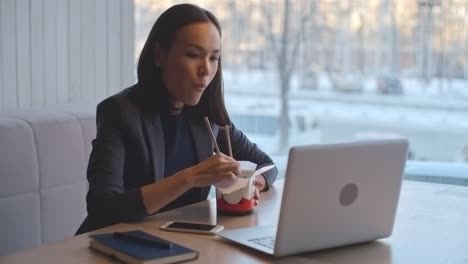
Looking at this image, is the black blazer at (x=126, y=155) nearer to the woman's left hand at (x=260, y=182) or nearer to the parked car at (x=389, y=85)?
the woman's left hand at (x=260, y=182)

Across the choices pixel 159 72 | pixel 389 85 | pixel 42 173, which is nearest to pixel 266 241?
pixel 159 72

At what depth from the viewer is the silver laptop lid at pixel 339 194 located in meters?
1.38

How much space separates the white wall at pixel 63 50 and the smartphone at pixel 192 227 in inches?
38.0

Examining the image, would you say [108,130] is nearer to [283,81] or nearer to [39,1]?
[39,1]

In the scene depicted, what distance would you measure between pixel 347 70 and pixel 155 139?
1.34 meters

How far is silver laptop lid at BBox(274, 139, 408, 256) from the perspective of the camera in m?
1.38

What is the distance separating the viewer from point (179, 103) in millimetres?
2045

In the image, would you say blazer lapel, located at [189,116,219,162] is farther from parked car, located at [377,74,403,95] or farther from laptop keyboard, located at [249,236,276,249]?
parked car, located at [377,74,403,95]

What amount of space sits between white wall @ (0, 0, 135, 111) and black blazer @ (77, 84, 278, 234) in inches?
23.4

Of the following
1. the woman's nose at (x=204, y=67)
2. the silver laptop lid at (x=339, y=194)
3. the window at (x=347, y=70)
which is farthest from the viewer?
the window at (x=347, y=70)

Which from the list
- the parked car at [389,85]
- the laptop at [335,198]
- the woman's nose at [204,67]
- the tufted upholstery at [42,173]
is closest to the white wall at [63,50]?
the tufted upholstery at [42,173]

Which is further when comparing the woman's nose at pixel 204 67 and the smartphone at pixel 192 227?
the woman's nose at pixel 204 67

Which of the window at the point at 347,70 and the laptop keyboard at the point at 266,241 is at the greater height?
the window at the point at 347,70

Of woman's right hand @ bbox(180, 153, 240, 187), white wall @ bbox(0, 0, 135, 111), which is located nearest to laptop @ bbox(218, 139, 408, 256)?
woman's right hand @ bbox(180, 153, 240, 187)
